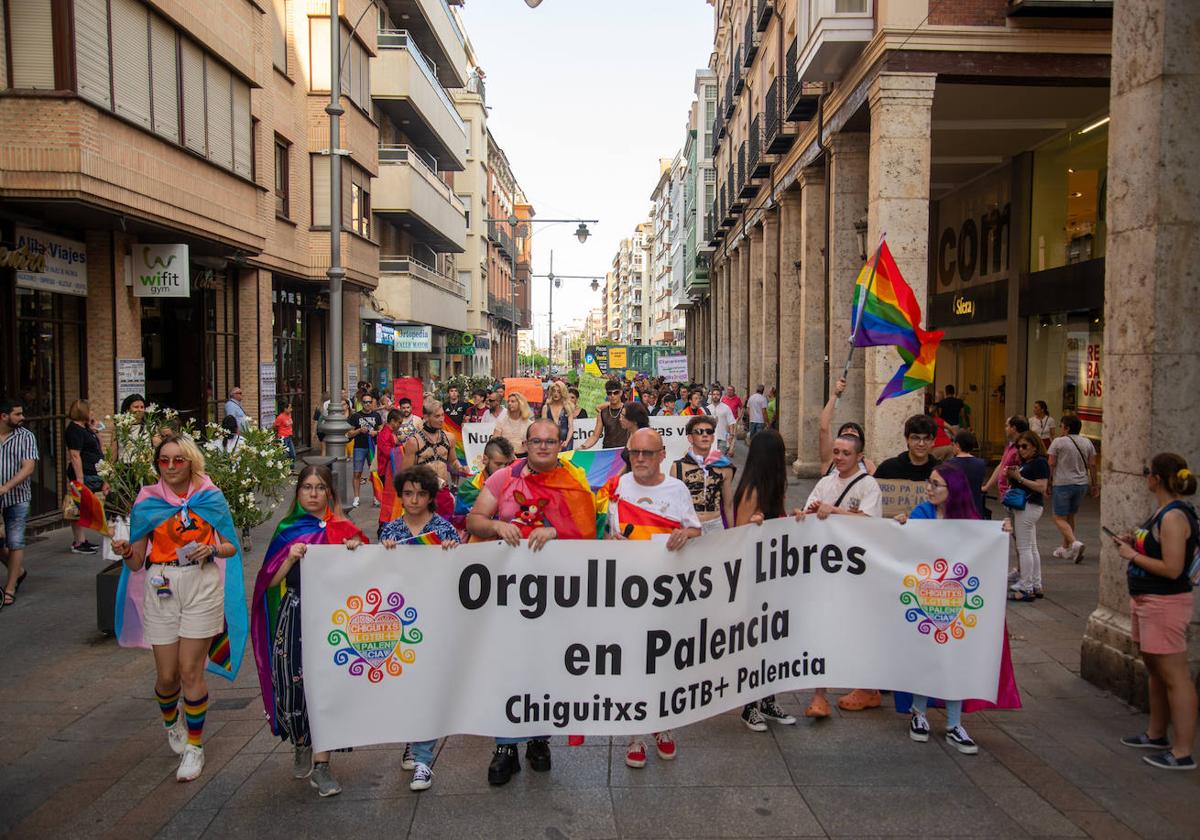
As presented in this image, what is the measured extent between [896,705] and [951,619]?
0.71 meters

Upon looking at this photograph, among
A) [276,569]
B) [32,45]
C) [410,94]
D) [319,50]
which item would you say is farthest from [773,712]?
[410,94]

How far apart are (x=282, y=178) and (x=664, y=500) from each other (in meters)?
19.5

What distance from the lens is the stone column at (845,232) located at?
18.2 m

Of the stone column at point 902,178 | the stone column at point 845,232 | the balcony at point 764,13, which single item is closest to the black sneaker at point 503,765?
the stone column at point 902,178

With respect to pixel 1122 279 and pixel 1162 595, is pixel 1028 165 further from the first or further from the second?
pixel 1162 595

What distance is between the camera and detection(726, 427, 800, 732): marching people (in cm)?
590

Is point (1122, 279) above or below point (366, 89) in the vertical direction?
below

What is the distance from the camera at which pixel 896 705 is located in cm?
604

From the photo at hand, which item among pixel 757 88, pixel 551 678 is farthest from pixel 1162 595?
pixel 757 88

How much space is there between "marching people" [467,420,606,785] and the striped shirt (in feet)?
20.4

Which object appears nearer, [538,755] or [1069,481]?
[538,755]

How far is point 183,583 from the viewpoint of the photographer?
17.3 ft

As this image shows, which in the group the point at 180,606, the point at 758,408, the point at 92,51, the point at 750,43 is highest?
the point at 750,43

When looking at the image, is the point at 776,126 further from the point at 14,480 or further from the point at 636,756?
the point at 636,756
